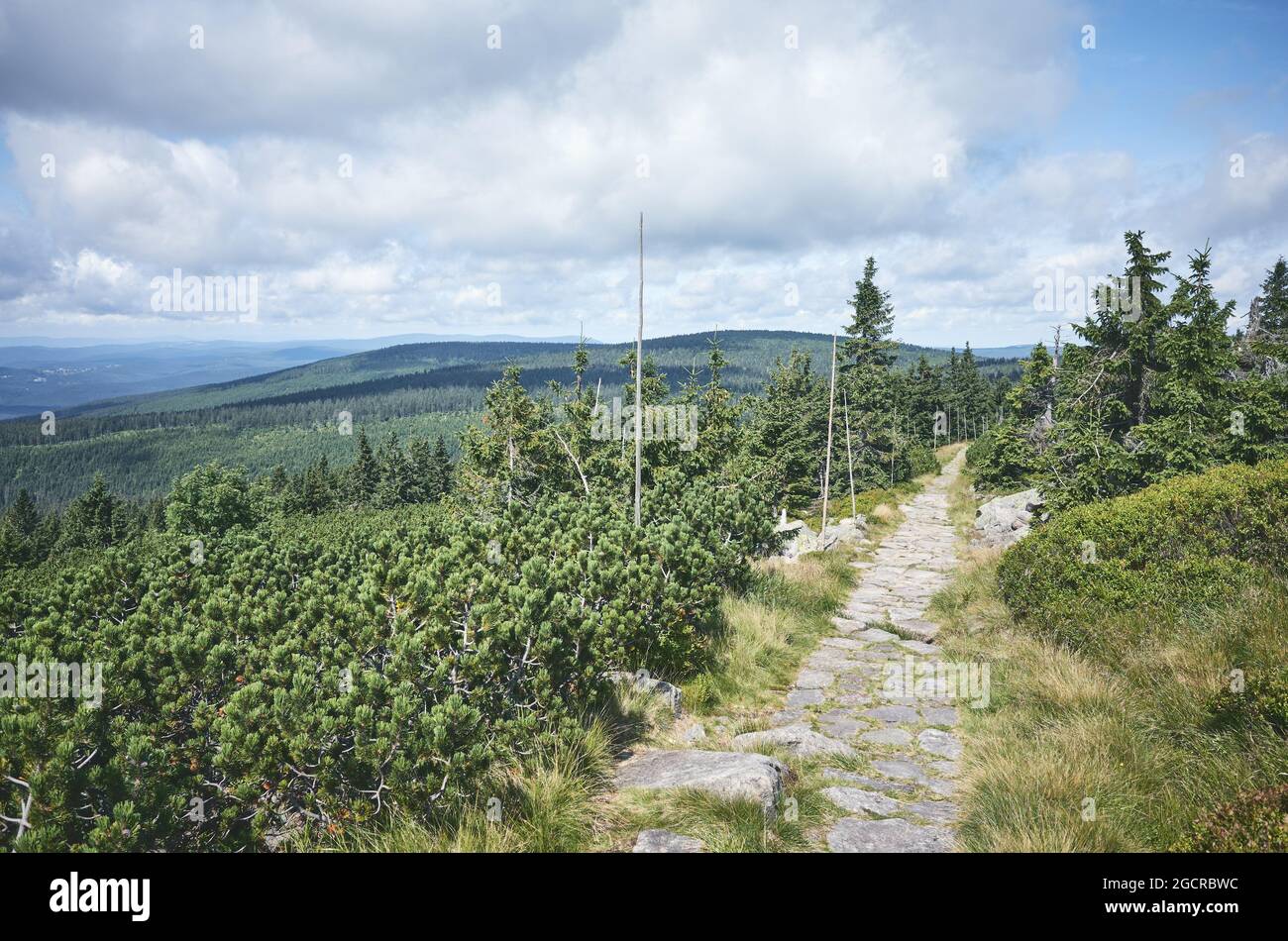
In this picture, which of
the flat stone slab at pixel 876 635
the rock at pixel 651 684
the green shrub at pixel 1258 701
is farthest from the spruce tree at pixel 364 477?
the green shrub at pixel 1258 701

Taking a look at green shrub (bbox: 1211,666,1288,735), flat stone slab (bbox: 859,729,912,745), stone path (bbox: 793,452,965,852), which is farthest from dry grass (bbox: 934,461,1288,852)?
flat stone slab (bbox: 859,729,912,745)

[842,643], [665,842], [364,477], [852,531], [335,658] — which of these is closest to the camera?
[665,842]

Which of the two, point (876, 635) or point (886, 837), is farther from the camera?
point (876, 635)

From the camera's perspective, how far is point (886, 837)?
429 centimetres

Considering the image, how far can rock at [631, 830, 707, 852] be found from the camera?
3902mm

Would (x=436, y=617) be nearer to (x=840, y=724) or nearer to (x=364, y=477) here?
(x=840, y=724)

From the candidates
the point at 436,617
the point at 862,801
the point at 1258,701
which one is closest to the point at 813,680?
the point at 862,801

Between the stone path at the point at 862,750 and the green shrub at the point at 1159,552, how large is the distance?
5.71 ft

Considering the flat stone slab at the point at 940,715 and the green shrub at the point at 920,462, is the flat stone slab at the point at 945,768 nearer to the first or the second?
the flat stone slab at the point at 940,715

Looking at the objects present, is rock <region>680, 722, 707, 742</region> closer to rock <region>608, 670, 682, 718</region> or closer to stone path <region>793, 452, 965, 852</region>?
rock <region>608, 670, 682, 718</region>

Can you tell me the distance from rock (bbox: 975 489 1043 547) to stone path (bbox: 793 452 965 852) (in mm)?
5898

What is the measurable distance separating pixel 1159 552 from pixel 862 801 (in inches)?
248
